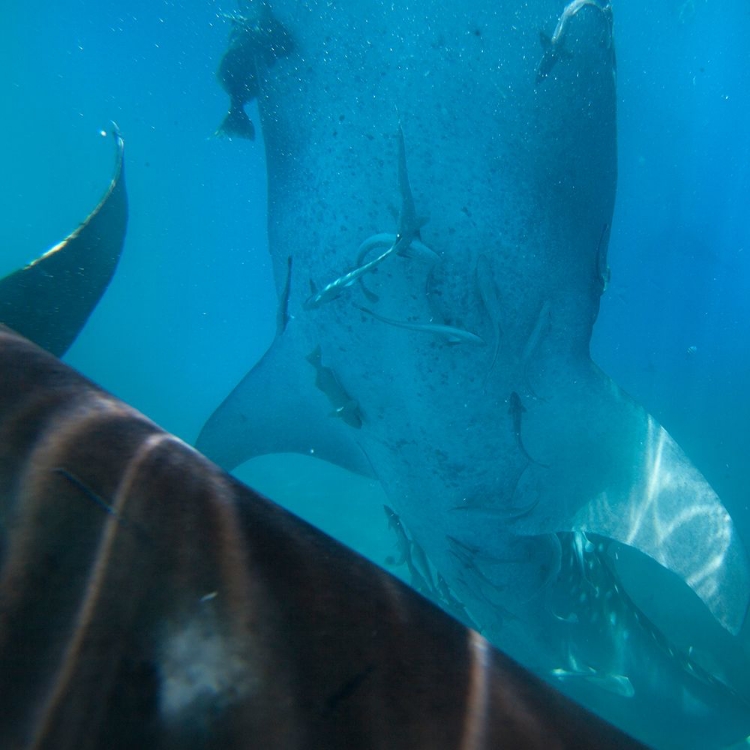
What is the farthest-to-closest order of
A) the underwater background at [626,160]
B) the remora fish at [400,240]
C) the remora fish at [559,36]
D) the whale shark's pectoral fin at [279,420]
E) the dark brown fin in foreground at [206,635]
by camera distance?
the underwater background at [626,160]
the whale shark's pectoral fin at [279,420]
the remora fish at [400,240]
the remora fish at [559,36]
the dark brown fin in foreground at [206,635]

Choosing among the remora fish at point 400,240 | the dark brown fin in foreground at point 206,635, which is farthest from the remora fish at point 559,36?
the dark brown fin in foreground at point 206,635

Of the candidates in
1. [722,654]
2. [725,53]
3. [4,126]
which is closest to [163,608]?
[722,654]

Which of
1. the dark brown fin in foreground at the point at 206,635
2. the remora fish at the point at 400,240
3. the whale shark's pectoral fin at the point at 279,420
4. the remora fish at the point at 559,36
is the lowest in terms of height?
the whale shark's pectoral fin at the point at 279,420

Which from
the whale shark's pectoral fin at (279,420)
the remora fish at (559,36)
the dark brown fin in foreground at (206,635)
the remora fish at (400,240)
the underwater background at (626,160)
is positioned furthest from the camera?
the underwater background at (626,160)

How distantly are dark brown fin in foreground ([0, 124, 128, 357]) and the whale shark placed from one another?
122cm

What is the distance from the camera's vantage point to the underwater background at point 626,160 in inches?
525

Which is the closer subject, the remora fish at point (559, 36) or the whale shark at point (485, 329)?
the remora fish at point (559, 36)

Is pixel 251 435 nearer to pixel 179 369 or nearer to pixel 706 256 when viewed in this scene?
pixel 706 256

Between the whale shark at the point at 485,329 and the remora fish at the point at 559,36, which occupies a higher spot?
the remora fish at the point at 559,36

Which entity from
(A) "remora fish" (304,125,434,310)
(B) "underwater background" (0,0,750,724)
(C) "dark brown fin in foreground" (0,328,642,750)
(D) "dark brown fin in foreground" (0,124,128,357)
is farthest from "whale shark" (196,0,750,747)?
(B) "underwater background" (0,0,750,724)

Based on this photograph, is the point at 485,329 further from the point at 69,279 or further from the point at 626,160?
the point at 626,160

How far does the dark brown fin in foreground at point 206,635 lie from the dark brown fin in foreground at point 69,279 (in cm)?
273

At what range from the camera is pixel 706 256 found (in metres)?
17.0

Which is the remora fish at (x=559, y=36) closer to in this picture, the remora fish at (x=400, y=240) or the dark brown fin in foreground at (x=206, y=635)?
the remora fish at (x=400, y=240)
